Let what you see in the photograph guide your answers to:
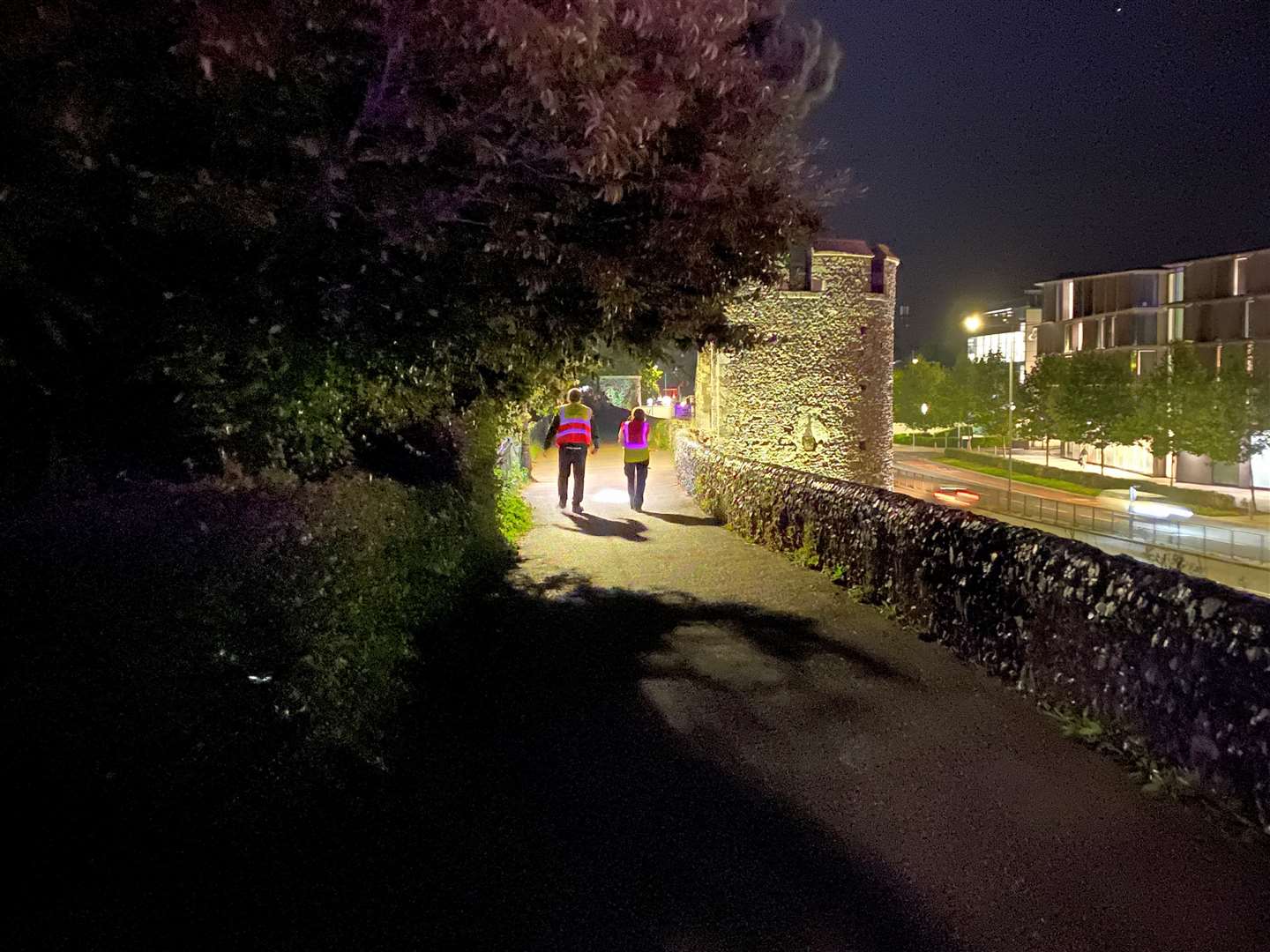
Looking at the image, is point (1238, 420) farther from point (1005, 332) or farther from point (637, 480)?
point (1005, 332)

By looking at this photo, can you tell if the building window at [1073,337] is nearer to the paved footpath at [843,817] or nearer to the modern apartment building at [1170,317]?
the modern apartment building at [1170,317]

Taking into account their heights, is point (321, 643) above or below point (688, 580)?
above

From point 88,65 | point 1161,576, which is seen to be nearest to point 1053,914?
point 1161,576

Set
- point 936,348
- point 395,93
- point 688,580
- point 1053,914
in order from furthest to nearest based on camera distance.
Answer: point 936,348 → point 688,580 → point 395,93 → point 1053,914

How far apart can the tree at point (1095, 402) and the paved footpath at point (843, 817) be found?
53.2m

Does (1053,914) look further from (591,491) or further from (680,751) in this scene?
(591,491)

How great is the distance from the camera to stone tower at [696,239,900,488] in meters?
21.4

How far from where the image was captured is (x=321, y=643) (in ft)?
14.0

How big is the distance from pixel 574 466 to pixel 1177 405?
148ft

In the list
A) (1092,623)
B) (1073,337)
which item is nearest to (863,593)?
(1092,623)

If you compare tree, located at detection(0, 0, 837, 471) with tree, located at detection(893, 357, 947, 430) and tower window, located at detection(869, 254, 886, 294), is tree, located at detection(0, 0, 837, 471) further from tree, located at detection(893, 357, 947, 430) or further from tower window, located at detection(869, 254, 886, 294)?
tree, located at detection(893, 357, 947, 430)

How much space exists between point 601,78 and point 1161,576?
4.06 metres

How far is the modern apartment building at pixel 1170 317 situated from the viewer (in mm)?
52938

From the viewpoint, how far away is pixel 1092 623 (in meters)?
5.70
